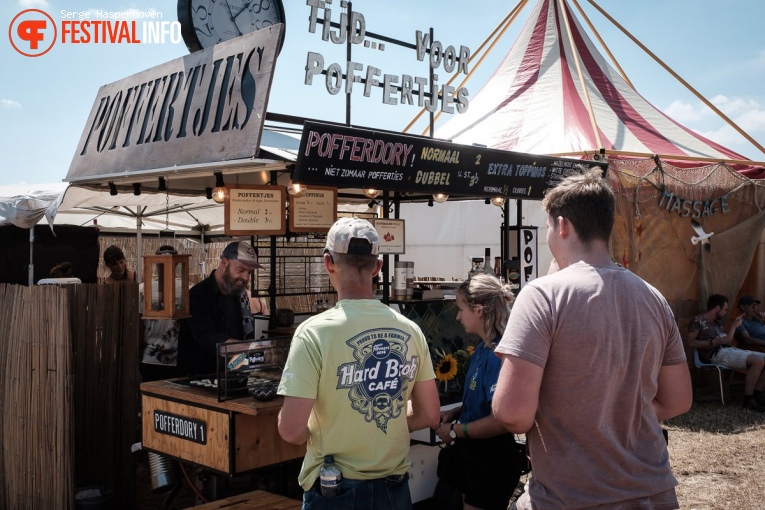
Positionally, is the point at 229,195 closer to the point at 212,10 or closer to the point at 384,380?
the point at 212,10

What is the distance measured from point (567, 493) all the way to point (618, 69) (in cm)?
1154

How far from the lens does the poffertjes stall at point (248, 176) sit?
396 cm

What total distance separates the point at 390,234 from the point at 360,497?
397 centimetres

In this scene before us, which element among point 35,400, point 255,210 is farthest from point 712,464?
point 35,400

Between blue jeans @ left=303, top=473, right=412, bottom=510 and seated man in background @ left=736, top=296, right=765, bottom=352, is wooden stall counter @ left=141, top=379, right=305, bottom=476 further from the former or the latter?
seated man in background @ left=736, top=296, right=765, bottom=352

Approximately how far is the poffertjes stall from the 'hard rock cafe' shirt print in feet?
0.21

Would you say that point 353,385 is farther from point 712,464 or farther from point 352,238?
point 712,464

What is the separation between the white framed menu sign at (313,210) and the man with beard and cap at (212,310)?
2.98ft

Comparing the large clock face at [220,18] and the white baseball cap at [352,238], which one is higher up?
the large clock face at [220,18]

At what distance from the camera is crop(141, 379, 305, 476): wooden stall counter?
381 centimetres

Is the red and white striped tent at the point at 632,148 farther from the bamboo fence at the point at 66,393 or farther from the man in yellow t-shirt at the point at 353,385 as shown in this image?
the man in yellow t-shirt at the point at 353,385

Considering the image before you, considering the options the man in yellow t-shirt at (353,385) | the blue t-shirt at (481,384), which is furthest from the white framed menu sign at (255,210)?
the man in yellow t-shirt at (353,385)

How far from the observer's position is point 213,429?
12.8 ft

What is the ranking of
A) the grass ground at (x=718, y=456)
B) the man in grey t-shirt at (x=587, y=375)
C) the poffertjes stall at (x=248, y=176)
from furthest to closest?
the grass ground at (x=718, y=456) < the poffertjes stall at (x=248, y=176) < the man in grey t-shirt at (x=587, y=375)
